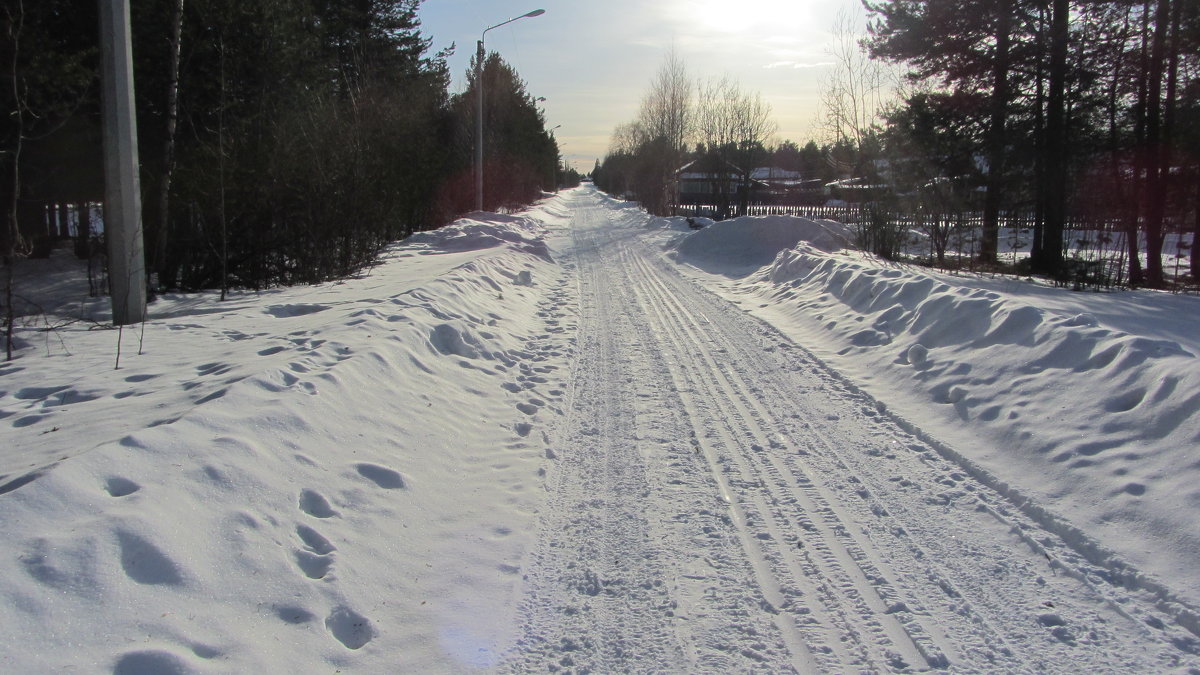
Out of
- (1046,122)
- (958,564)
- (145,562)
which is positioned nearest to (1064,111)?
(1046,122)

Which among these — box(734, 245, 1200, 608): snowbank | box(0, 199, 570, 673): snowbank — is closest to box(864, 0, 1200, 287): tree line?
box(734, 245, 1200, 608): snowbank

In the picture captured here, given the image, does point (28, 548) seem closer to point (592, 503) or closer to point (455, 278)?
point (592, 503)

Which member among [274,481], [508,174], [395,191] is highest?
[508,174]

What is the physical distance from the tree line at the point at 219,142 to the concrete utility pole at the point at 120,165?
96cm

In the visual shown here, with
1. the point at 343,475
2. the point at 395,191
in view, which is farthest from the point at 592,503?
the point at 395,191

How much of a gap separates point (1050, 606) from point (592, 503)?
258cm

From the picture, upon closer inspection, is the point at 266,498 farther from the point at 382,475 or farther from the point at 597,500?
the point at 597,500

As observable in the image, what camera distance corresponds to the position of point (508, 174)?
→ 3941cm

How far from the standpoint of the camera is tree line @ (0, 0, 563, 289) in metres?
12.5

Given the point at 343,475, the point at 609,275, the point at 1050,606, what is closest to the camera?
the point at 1050,606

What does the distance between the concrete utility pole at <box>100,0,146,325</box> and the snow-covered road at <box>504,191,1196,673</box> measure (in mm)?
5739

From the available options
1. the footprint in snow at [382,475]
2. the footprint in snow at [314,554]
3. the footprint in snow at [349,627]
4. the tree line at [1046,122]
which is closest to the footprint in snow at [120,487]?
the footprint in snow at [314,554]

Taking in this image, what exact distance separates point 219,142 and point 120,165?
11.6 ft

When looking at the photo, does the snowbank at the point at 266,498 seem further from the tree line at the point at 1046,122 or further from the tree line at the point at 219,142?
the tree line at the point at 1046,122
